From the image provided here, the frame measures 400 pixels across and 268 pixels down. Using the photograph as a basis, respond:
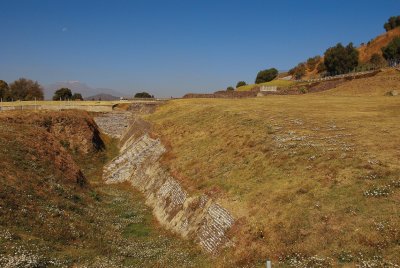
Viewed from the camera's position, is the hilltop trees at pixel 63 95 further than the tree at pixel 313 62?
No

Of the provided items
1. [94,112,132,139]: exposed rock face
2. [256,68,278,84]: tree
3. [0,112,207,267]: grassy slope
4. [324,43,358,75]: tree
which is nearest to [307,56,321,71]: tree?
[256,68,278,84]: tree

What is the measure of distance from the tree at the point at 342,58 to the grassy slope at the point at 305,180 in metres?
105

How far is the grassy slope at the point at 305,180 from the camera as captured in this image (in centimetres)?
2003

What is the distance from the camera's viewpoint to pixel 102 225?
3192cm

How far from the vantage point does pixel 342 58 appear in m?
148

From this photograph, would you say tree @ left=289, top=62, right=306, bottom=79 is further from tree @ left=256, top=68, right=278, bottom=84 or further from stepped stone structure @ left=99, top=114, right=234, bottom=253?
stepped stone structure @ left=99, top=114, right=234, bottom=253

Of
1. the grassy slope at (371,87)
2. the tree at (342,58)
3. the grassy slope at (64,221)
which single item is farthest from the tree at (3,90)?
the tree at (342,58)

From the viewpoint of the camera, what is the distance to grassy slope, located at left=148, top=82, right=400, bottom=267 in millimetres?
20031

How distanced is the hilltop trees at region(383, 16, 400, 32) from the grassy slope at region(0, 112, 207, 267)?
19537cm

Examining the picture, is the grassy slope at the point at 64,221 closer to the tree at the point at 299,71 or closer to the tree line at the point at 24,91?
the tree line at the point at 24,91

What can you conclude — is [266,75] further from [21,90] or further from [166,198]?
[166,198]

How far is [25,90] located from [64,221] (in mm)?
125621

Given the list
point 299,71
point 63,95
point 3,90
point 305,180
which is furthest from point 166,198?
point 299,71

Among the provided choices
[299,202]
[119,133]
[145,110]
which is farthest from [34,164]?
[145,110]
